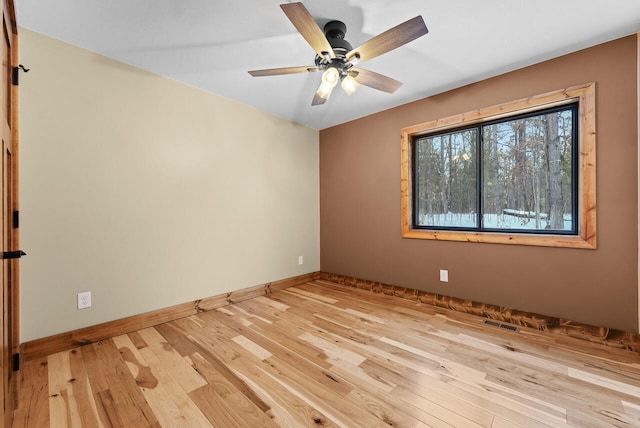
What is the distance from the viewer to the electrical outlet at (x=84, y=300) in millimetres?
2070

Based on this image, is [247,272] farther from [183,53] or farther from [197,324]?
[183,53]

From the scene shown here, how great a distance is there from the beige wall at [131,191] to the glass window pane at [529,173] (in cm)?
247

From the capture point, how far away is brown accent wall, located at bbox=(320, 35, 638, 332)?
79.2 inches

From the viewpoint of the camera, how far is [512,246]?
98.7 inches

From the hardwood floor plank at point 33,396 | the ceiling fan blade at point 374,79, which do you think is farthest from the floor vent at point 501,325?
the hardwood floor plank at point 33,396

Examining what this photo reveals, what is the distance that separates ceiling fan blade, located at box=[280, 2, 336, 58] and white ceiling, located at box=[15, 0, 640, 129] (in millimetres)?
260

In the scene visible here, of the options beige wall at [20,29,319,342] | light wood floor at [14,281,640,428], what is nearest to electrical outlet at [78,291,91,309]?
beige wall at [20,29,319,342]

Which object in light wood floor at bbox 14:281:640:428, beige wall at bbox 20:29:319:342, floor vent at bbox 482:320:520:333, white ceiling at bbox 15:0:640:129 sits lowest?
floor vent at bbox 482:320:520:333

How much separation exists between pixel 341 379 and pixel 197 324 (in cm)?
150

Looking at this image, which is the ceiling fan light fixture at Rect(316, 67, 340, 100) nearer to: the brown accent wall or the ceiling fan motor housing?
the ceiling fan motor housing

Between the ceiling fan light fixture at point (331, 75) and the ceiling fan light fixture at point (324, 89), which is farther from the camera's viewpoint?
the ceiling fan light fixture at point (324, 89)

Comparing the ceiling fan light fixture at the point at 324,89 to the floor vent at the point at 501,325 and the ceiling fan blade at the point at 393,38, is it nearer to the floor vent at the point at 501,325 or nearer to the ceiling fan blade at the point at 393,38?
the ceiling fan blade at the point at 393,38

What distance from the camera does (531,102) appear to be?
93.9 inches

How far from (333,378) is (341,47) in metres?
2.13
